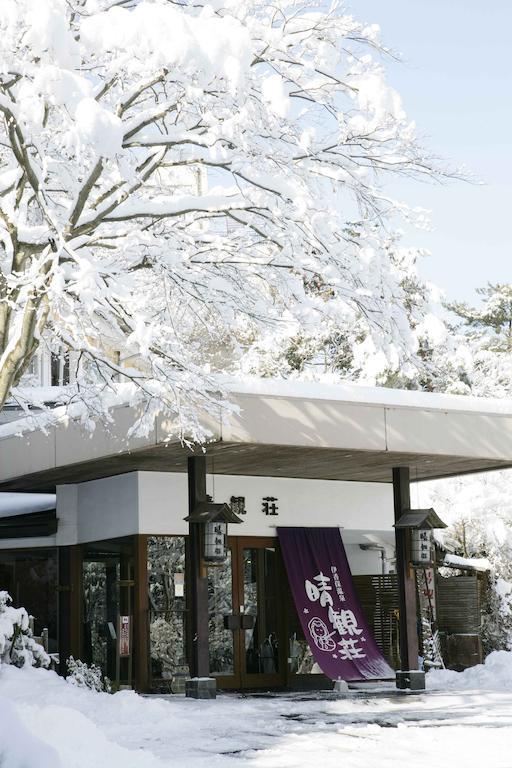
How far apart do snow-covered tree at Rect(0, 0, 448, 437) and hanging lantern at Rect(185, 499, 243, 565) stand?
2.75 meters

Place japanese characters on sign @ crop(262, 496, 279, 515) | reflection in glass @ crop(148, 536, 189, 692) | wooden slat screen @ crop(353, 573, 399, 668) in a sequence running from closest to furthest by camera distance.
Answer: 1. reflection in glass @ crop(148, 536, 189, 692)
2. japanese characters on sign @ crop(262, 496, 279, 515)
3. wooden slat screen @ crop(353, 573, 399, 668)

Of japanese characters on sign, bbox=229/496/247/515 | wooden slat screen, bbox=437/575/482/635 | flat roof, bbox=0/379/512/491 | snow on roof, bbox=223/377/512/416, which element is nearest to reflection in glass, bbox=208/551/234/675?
japanese characters on sign, bbox=229/496/247/515

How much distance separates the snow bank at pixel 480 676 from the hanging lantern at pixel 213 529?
13.4 ft

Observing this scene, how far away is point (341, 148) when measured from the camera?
9.60 m

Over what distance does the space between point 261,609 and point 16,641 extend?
4163 mm

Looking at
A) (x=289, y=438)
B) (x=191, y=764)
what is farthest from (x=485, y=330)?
(x=191, y=764)

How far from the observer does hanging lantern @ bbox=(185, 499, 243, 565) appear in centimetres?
1373

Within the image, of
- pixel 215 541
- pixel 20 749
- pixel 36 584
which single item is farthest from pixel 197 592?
pixel 20 749

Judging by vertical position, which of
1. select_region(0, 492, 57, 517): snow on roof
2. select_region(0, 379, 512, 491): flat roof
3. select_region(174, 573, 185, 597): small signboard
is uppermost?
select_region(0, 379, 512, 491): flat roof

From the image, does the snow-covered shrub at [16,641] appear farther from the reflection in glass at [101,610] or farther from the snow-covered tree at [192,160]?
the snow-covered tree at [192,160]

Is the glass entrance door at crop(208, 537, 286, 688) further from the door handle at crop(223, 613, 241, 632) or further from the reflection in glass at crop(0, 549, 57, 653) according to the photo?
the reflection in glass at crop(0, 549, 57, 653)

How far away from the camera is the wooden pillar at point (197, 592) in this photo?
13680 mm

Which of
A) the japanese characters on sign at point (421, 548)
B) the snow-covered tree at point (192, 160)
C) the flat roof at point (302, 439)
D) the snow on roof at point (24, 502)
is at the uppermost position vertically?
the snow-covered tree at point (192, 160)

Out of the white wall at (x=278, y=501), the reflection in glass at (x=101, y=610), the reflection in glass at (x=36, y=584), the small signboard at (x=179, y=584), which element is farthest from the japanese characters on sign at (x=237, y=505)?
the reflection in glass at (x=36, y=584)
